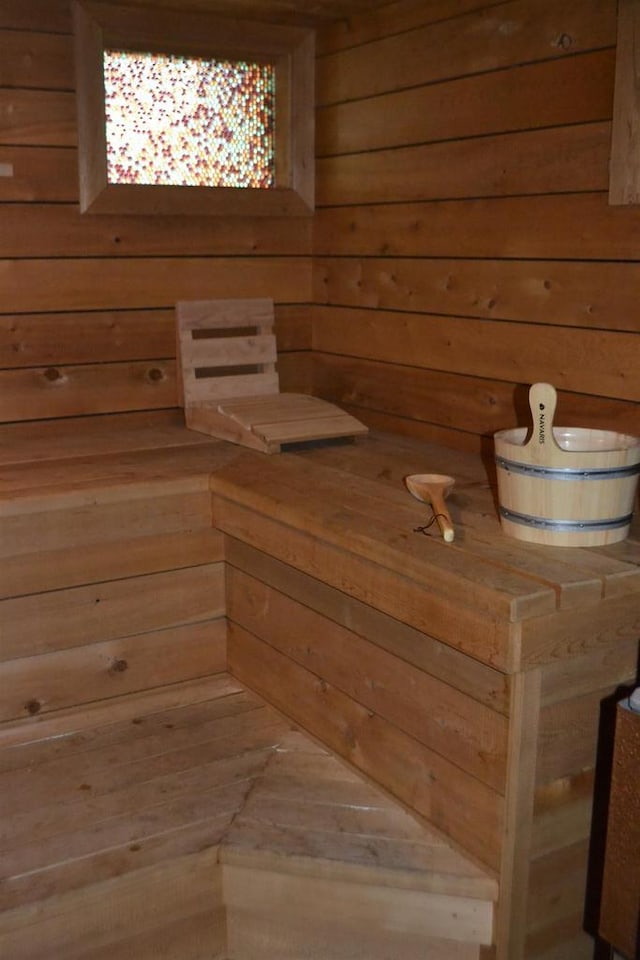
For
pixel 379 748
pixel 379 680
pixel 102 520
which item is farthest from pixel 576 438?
pixel 102 520

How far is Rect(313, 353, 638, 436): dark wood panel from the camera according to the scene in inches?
91.0

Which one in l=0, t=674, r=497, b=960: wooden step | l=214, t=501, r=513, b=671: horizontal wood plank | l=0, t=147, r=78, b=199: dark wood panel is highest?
l=0, t=147, r=78, b=199: dark wood panel

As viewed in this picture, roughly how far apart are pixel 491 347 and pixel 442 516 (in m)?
0.76

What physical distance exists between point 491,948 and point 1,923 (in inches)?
33.1

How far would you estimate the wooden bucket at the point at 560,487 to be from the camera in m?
1.79

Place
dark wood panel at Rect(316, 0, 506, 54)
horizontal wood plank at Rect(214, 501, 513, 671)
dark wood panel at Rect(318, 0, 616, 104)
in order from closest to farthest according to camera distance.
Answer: horizontal wood plank at Rect(214, 501, 513, 671) < dark wood panel at Rect(318, 0, 616, 104) < dark wood panel at Rect(316, 0, 506, 54)

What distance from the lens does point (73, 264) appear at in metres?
2.86

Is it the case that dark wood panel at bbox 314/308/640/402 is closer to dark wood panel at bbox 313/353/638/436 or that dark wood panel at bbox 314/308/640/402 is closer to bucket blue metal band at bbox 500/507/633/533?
dark wood panel at bbox 313/353/638/436

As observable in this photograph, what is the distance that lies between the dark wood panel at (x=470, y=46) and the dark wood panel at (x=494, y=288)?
463 millimetres

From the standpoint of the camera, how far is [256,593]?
2426mm

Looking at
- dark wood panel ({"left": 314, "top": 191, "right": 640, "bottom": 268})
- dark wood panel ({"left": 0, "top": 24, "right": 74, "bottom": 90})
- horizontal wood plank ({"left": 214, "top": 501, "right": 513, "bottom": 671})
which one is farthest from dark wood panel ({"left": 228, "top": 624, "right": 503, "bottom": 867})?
dark wood panel ({"left": 0, "top": 24, "right": 74, "bottom": 90})

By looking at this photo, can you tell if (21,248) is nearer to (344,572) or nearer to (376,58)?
(376,58)

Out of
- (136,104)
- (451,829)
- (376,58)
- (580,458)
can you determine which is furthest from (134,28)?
(451,829)

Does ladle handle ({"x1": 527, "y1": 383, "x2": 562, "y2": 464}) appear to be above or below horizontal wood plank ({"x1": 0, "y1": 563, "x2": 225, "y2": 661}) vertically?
above
